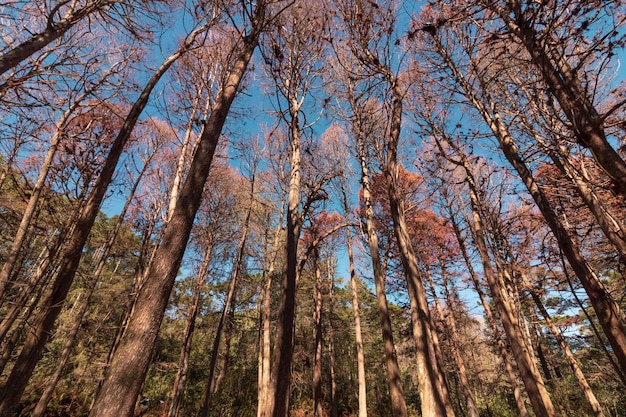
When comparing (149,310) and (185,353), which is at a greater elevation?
(185,353)

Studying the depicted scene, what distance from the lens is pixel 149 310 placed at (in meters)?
2.10

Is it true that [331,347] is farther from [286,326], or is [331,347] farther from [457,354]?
[286,326]

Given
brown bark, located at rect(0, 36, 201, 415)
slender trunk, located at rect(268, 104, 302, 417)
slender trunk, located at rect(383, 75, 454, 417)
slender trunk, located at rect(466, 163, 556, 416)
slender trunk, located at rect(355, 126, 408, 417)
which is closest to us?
brown bark, located at rect(0, 36, 201, 415)

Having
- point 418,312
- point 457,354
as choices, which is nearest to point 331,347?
point 457,354

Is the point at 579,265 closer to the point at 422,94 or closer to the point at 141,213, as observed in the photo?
the point at 422,94

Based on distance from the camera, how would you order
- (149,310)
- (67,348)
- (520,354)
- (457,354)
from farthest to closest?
1. (457,354)
2. (67,348)
3. (520,354)
4. (149,310)

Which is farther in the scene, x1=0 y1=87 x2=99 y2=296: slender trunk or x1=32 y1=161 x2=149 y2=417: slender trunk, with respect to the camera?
x1=32 y1=161 x2=149 y2=417: slender trunk

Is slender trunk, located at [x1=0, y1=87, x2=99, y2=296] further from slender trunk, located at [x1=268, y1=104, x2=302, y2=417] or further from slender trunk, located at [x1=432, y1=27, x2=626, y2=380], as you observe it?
slender trunk, located at [x1=432, y1=27, x2=626, y2=380]

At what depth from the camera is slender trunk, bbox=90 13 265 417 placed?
5.79ft

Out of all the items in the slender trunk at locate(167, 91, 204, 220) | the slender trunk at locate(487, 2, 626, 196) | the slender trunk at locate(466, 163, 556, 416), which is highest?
the slender trunk at locate(167, 91, 204, 220)

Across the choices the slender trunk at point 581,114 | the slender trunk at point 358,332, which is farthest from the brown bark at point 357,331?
the slender trunk at point 581,114

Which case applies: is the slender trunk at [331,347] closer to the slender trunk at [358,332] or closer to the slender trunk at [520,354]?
the slender trunk at [358,332]

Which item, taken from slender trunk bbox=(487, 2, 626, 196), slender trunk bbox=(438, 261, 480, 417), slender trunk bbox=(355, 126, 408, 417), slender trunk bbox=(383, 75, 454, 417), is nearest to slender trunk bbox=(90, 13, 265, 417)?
slender trunk bbox=(383, 75, 454, 417)

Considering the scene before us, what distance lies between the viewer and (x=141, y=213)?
971cm
